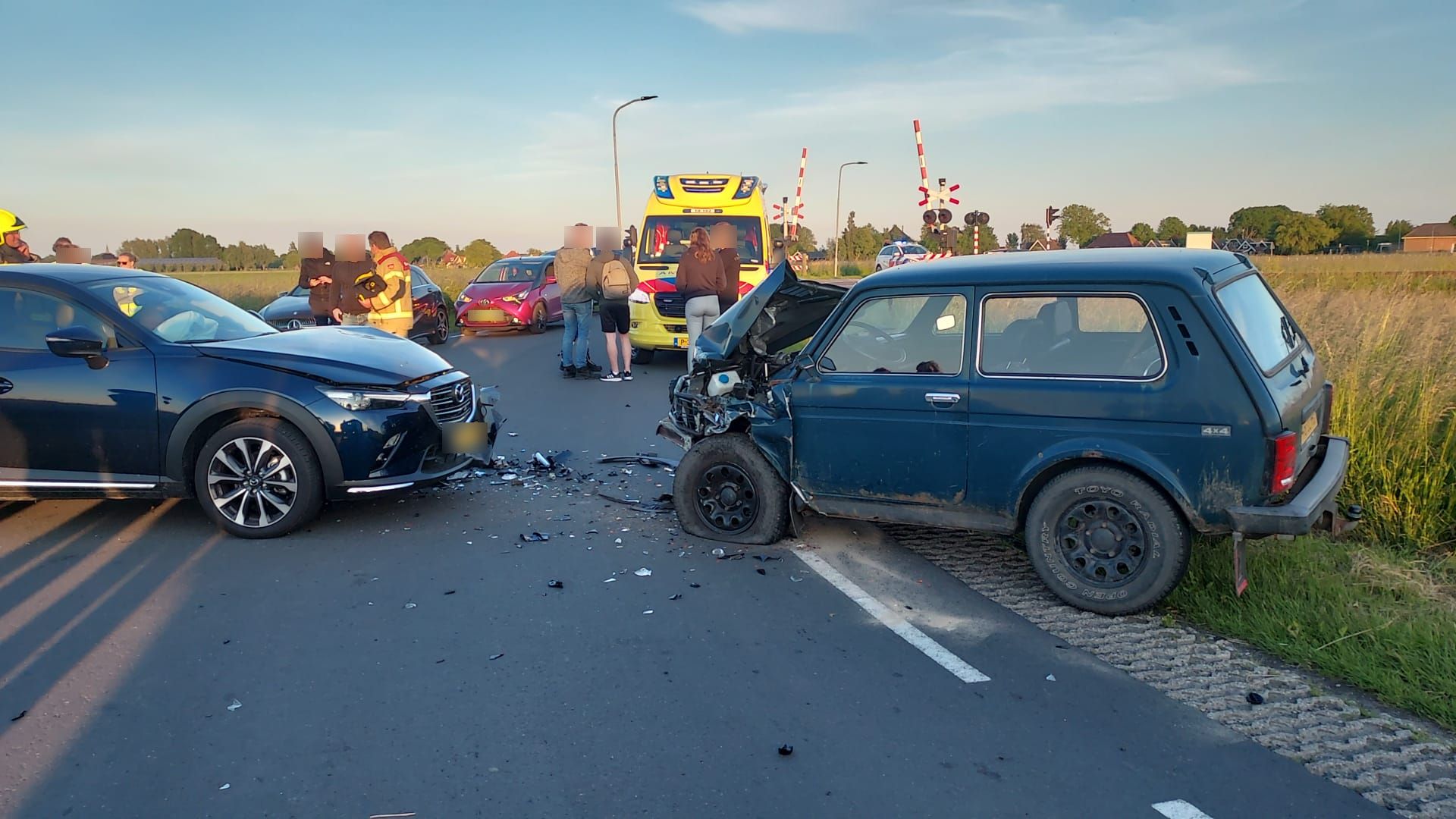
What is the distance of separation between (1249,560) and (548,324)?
17.9m

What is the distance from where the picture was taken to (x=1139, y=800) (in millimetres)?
3260

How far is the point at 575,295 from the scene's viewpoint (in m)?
13.3

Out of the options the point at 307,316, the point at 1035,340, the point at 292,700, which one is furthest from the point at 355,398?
the point at 307,316

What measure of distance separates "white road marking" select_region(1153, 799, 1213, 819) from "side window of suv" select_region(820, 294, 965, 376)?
2.44 meters

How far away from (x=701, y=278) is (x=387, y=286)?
369 centimetres

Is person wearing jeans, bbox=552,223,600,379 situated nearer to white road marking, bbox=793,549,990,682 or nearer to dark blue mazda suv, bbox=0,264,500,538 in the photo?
dark blue mazda suv, bbox=0,264,500,538

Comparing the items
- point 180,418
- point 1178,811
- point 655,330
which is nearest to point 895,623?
point 1178,811

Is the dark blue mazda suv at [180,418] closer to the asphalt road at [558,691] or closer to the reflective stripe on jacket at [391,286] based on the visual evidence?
the asphalt road at [558,691]

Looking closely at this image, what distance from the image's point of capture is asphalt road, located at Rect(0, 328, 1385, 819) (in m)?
3.35

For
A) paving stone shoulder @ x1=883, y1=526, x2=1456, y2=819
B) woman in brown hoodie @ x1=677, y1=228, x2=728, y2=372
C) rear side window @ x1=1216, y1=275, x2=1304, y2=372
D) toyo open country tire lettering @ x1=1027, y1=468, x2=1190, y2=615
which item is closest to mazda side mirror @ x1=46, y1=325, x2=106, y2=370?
paving stone shoulder @ x1=883, y1=526, x2=1456, y2=819

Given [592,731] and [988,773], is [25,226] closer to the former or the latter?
[592,731]

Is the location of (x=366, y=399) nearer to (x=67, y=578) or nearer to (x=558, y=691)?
(x=67, y=578)

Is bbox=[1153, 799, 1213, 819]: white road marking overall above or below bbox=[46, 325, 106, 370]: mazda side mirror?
below

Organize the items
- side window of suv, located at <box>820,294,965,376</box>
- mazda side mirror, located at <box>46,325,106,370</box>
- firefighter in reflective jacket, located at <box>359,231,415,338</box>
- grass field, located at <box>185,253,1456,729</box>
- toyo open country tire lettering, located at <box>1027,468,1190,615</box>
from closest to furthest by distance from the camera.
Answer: grass field, located at <box>185,253,1456,729</box> → toyo open country tire lettering, located at <box>1027,468,1190,615</box> → side window of suv, located at <box>820,294,965,376</box> → mazda side mirror, located at <box>46,325,106,370</box> → firefighter in reflective jacket, located at <box>359,231,415,338</box>
